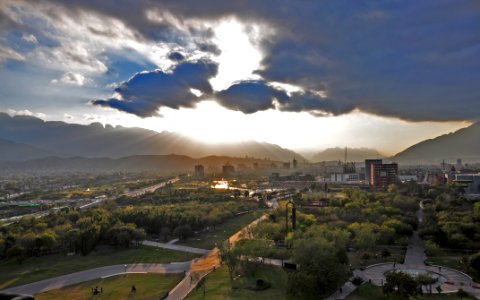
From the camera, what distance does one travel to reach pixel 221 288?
37.0 meters

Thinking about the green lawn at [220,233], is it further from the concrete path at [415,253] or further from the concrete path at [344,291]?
the concrete path at [415,253]

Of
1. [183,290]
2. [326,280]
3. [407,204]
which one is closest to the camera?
[326,280]

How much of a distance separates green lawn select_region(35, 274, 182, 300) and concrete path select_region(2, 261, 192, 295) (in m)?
1.45

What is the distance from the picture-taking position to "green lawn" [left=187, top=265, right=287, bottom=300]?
115 ft

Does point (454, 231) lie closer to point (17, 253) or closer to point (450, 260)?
point (450, 260)

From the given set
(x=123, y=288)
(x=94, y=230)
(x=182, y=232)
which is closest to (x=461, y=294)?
(x=123, y=288)

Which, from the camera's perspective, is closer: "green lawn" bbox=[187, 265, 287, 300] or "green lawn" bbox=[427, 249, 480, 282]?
"green lawn" bbox=[187, 265, 287, 300]

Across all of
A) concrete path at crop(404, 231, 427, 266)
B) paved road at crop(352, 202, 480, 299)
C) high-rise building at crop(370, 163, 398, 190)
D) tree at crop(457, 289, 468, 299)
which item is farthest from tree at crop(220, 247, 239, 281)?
high-rise building at crop(370, 163, 398, 190)

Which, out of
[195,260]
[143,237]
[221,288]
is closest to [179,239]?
[143,237]

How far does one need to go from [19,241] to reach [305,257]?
40.3 metres

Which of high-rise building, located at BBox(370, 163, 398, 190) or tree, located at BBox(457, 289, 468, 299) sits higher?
high-rise building, located at BBox(370, 163, 398, 190)

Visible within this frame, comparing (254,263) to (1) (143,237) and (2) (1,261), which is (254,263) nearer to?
(1) (143,237)

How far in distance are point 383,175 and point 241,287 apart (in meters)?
117

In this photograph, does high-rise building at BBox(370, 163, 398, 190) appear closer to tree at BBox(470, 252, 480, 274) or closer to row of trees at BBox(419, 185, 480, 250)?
row of trees at BBox(419, 185, 480, 250)
